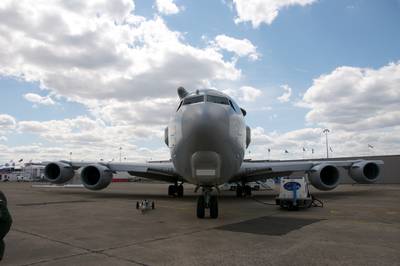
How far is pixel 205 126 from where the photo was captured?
8.59m

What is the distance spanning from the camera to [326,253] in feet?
18.2

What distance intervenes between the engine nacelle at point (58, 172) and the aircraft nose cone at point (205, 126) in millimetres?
13133

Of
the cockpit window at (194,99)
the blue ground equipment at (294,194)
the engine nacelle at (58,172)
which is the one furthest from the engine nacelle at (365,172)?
the engine nacelle at (58,172)

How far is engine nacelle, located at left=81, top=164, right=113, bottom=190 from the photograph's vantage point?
18000 mm

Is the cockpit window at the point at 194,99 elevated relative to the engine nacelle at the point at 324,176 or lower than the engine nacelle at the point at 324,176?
elevated

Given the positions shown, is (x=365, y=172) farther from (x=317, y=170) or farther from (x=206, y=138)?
(x=206, y=138)

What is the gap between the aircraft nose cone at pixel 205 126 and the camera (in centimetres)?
862

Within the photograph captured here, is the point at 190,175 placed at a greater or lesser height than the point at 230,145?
lesser

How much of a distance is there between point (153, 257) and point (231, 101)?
6.55 meters

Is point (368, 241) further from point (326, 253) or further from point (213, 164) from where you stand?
point (213, 164)

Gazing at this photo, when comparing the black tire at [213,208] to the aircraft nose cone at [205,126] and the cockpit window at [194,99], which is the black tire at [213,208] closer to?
the aircraft nose cone at [205,126]

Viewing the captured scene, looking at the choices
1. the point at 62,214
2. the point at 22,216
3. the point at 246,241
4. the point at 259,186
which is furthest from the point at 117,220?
the point at 259,186

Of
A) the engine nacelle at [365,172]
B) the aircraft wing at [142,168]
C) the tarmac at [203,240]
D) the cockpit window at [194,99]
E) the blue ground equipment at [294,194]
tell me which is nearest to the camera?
the tarmac at [203,240]

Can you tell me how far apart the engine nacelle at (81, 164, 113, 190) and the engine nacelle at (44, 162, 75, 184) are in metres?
1.69
